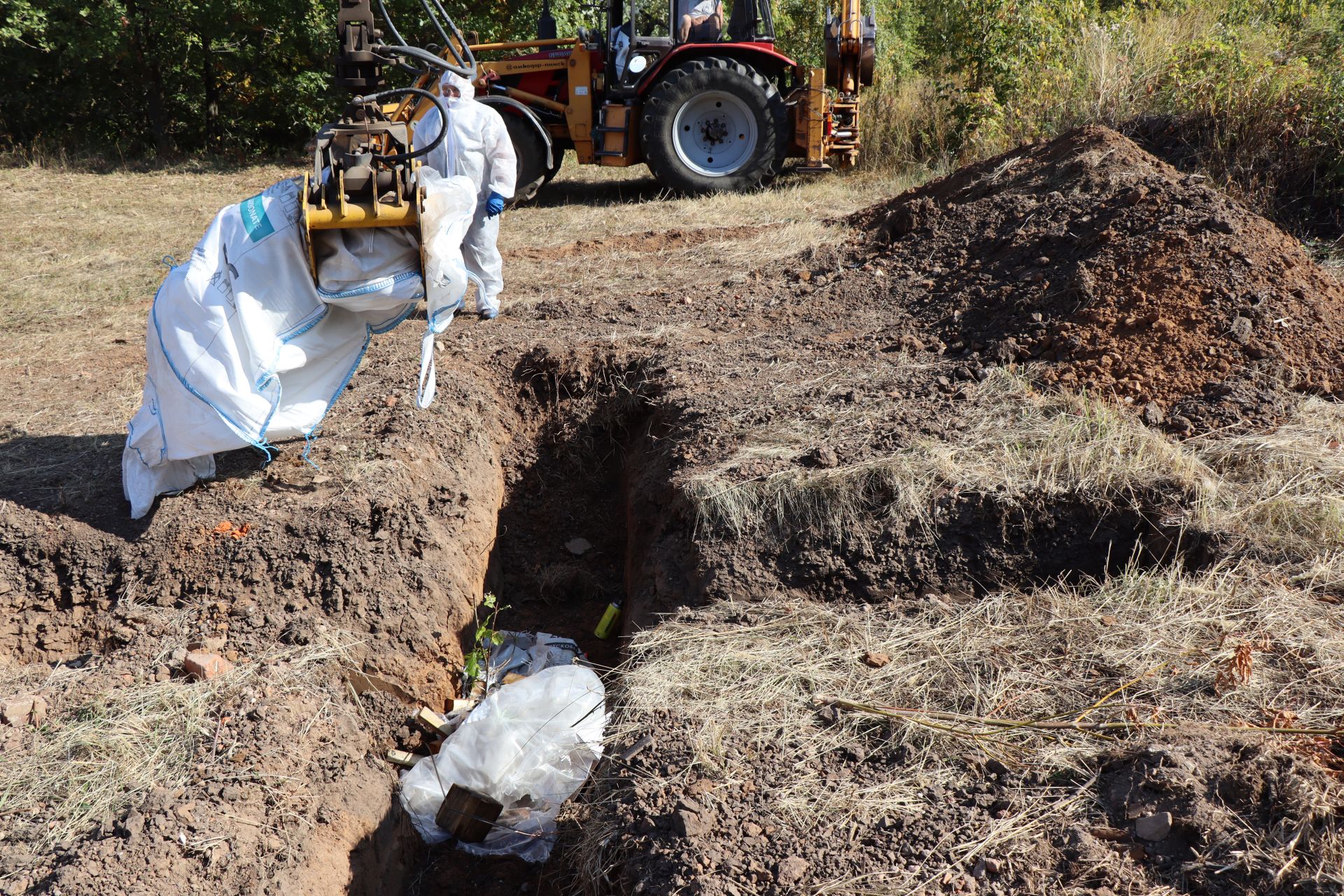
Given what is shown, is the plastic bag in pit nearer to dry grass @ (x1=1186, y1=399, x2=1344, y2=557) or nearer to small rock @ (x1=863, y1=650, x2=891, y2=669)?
small rock @ (x1=863, y1=650, x2=891, y2=669)

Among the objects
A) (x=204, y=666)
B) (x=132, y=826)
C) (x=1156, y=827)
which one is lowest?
(x=132, y=826)

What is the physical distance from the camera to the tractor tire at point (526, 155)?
8664mm

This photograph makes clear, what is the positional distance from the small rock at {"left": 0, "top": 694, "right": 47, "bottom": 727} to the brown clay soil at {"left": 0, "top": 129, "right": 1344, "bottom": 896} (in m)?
0.04

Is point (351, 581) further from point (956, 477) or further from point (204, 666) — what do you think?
point (956, 477)

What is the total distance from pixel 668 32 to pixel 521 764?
26.4 feet

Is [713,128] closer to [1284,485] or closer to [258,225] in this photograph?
[258,225]

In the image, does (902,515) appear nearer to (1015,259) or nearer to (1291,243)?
(1015,259)

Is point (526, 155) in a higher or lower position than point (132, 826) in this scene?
higher

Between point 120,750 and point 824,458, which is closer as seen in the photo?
point 120,750

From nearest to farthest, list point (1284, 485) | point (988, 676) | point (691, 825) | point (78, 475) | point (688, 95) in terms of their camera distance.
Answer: point (691, 825), point (988, 676), point (1284, 485), point (78, 475), point (688, 95)

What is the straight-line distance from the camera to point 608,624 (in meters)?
4.01

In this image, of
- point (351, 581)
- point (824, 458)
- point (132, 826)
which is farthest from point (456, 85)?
point (132, 826)

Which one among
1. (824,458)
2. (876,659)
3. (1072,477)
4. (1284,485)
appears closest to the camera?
(876,659)

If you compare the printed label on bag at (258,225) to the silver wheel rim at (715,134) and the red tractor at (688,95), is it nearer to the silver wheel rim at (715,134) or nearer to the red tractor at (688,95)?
the red tractor at (688,95)
